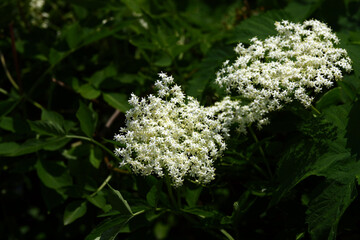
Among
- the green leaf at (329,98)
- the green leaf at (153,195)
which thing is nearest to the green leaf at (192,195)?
the green leaf at (153,195)

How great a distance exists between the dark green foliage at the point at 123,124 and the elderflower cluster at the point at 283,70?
0.08 m

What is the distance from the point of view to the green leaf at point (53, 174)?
2.06 m

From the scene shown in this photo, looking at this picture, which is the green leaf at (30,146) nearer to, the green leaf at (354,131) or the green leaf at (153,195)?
the green leaf at (153,195)

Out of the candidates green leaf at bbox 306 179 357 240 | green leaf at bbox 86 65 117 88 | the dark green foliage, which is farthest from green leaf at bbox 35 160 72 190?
green leaf at bbox 306 179 357 240

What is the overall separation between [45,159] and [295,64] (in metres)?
1.46

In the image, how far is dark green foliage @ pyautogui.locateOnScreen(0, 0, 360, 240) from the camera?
1490 millimetres

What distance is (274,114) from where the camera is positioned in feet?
6.44

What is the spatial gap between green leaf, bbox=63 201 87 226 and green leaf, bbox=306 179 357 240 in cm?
105

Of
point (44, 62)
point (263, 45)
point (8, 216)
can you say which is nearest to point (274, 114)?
point (263, 45)

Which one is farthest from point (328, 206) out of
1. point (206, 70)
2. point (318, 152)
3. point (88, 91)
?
point (88, 91)

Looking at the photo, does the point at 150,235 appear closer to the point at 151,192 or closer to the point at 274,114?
the point at 151,192

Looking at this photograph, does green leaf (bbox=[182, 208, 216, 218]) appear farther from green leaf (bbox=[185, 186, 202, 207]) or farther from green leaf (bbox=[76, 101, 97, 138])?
green leaf (bbox=[76, 101, 97, 138])

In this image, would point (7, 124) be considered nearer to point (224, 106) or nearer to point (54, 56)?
point (54, 56)

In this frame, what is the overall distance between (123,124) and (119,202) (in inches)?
42.8
